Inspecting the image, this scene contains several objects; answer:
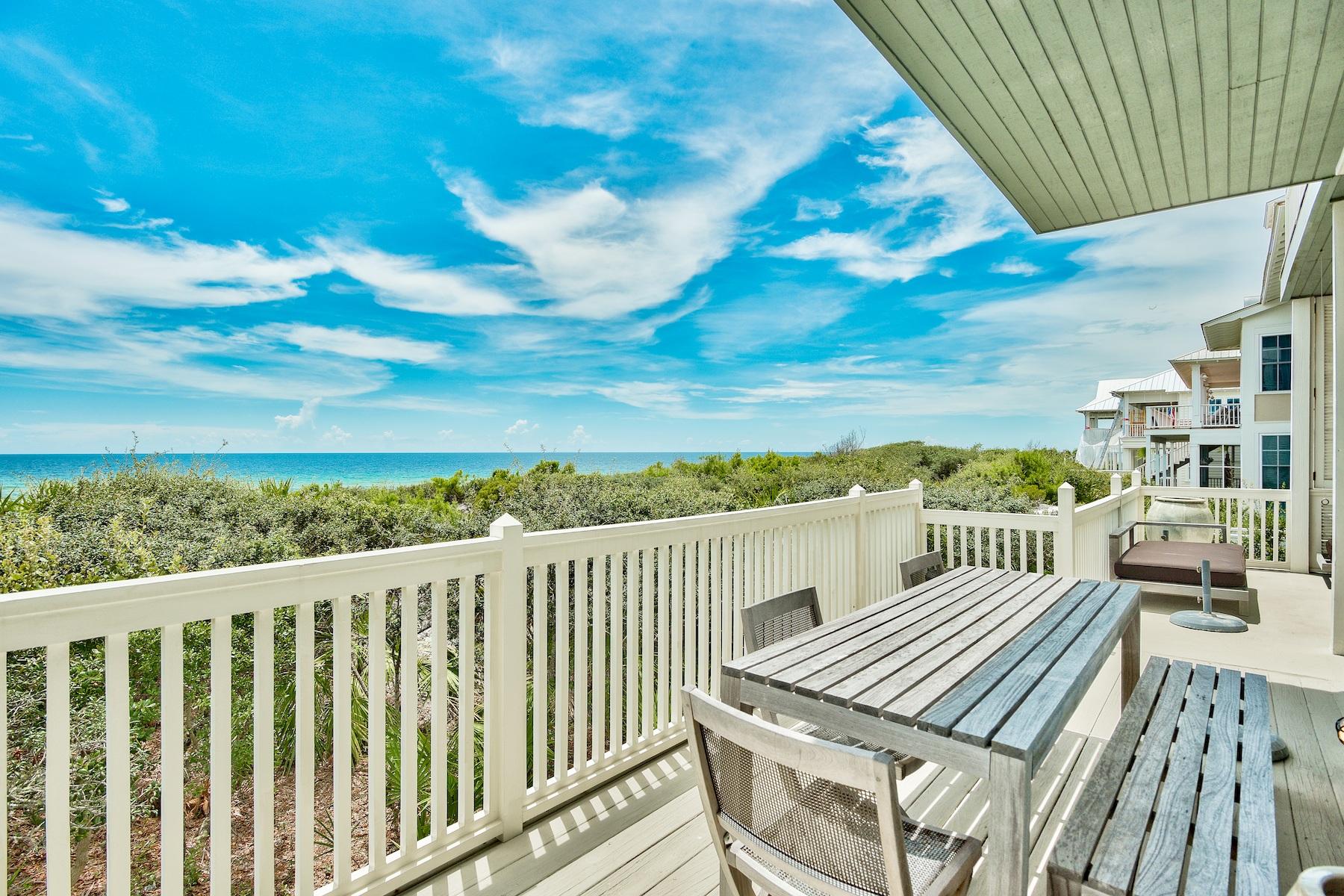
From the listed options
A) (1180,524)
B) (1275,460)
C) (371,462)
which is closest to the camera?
(1180,524)

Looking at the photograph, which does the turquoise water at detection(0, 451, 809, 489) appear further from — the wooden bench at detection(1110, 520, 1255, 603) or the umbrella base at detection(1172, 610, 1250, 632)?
the umbrella base at detection(1172, 610, 1250, 632)

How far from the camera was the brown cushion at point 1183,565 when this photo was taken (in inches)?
194

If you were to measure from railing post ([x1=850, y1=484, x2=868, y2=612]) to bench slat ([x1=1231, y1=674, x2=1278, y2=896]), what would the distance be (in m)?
2.22

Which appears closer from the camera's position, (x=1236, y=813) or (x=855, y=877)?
(x=855, y=877)

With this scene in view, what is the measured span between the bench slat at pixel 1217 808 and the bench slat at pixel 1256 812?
18mm

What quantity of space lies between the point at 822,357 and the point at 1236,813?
29686 mm

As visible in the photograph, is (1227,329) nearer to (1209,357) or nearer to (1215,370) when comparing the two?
(1209,357)

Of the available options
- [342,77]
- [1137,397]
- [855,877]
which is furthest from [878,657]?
[1137,397]

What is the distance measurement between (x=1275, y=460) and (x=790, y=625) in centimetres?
1050

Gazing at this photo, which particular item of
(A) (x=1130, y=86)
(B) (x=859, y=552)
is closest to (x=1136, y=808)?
(B) (x=859, y=552)

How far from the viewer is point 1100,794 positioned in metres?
1.50

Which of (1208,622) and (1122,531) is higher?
(1122,531)

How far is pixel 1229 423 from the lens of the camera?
13367 millimetres

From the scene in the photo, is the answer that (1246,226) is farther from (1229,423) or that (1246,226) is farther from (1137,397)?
(1137,397)
